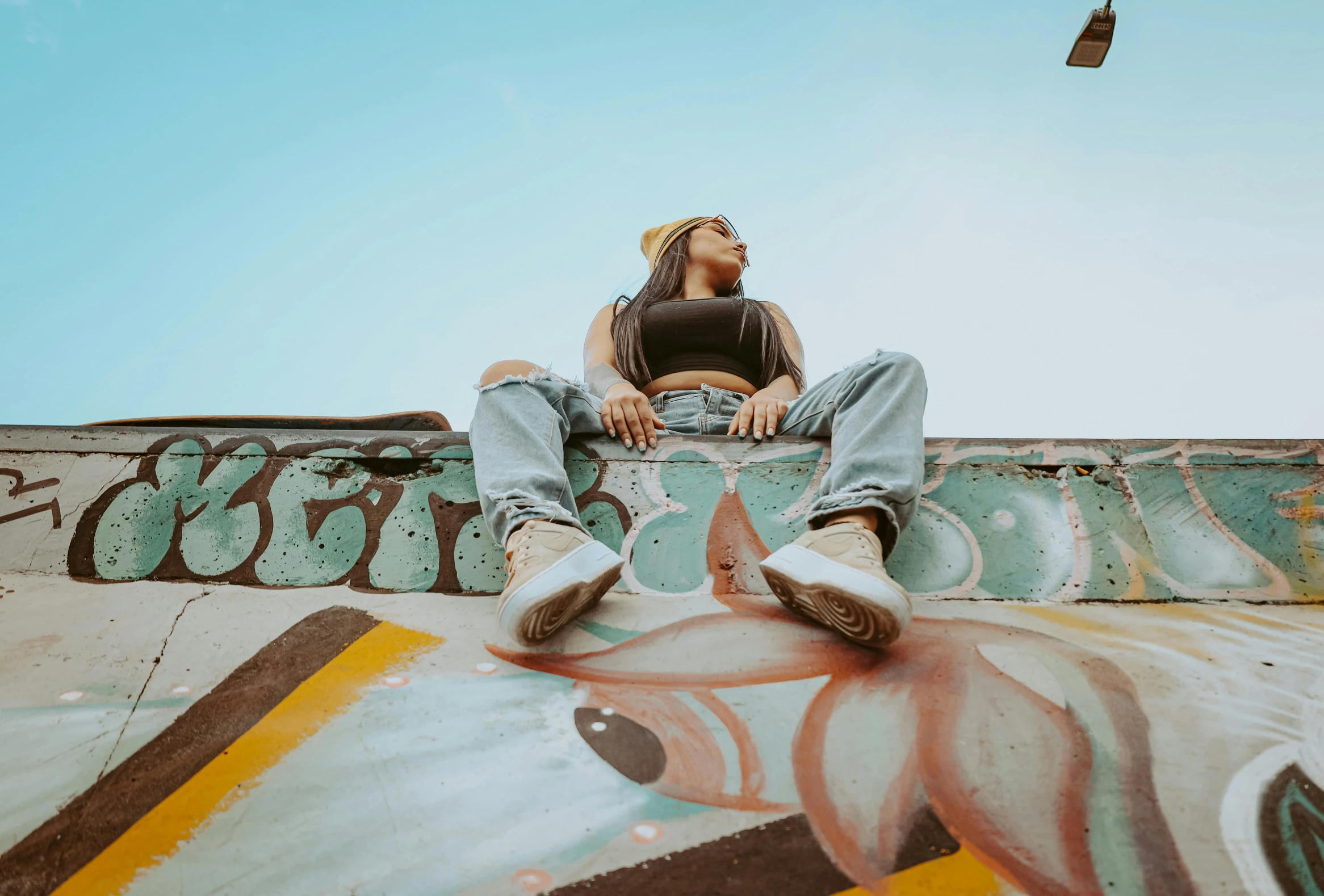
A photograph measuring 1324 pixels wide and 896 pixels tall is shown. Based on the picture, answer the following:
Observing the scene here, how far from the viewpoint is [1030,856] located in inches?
31.7

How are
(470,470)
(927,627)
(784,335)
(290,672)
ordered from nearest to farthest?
1. (290,672)
2. (927,627)
3. (470,470)
4. (784,335)

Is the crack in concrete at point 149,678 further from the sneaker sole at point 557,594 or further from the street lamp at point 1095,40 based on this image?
the street lamp at point 1095,40

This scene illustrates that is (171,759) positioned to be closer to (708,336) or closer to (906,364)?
(906,364)

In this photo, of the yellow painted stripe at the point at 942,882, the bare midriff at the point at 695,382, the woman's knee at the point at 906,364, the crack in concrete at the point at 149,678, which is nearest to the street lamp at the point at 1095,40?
the bare midriff at the point at 695,382

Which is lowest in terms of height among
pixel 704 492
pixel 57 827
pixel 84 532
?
pixel 57 827

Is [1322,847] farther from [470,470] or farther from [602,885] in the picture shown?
[470,470]

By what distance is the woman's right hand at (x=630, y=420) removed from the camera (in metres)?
1.73

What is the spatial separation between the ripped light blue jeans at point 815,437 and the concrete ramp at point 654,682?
4.7 inches

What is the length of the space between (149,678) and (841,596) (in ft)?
3.80

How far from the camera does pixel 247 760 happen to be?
964 mm

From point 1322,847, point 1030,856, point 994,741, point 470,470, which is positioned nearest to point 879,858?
point 1030,856

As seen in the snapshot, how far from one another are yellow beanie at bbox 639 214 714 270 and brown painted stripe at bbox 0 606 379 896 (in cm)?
188

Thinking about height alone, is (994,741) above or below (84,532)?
below

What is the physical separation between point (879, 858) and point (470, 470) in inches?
48.4
